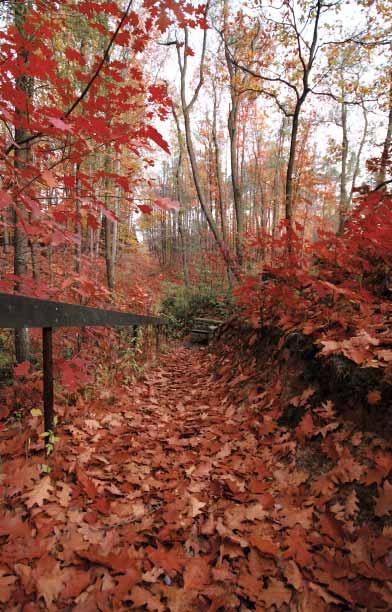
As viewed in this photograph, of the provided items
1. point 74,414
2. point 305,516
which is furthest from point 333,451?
point 74,414

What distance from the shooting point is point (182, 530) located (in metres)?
1.83

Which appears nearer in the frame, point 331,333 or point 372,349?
point 372,349

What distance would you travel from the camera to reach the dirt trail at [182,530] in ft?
4.67

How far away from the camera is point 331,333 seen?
2.90m

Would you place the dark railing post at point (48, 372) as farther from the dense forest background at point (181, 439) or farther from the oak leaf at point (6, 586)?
the oak leaf at point (6, 586)

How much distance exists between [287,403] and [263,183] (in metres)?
25.9

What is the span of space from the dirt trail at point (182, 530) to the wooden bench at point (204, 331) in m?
7.44

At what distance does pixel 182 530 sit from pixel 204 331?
897 cm

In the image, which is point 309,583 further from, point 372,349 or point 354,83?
point 354,83

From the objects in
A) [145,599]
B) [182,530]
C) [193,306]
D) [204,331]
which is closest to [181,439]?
[182,530]

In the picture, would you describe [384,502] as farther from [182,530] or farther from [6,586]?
[6,586]

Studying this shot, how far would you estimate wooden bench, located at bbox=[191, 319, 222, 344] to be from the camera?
33.9 feet

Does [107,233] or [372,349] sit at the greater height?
Answer: [107,233]

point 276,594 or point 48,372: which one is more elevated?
point 48,372
